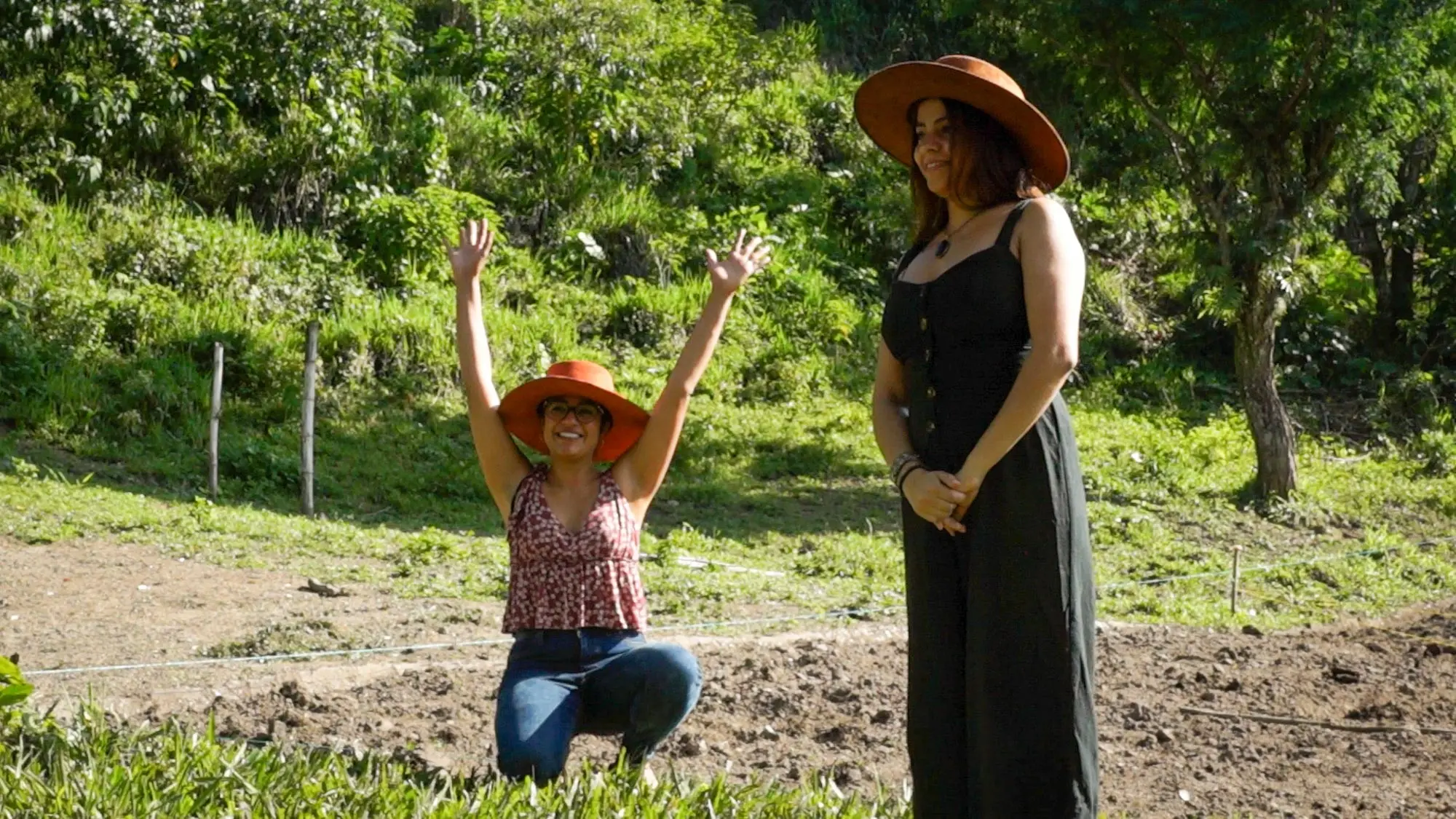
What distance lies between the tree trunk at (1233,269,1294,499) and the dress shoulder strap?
9.41 m

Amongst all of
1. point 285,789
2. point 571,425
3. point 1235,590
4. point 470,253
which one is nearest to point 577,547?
point 571,425

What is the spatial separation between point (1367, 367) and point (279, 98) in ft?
33.7

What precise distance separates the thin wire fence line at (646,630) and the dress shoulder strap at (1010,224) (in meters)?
3.69

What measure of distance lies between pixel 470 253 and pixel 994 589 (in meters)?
1.84

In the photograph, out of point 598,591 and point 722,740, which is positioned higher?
point 598,591

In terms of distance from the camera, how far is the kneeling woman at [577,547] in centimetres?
467

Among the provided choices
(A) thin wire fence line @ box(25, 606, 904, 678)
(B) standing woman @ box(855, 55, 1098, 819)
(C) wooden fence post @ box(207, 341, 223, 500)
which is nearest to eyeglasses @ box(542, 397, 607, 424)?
(B) standing woman @ box(855, 55, 1098, 819)

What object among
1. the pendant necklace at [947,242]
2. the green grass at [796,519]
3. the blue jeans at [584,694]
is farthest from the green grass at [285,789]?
the green grass at [796,519]

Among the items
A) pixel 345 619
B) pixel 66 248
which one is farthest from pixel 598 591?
pixel 66 248

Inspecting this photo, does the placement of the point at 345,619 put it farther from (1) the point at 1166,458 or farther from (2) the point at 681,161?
(2) the point at 681,161

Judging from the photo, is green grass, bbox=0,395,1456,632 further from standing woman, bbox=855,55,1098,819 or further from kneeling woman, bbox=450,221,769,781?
standing woman, bbox=855,55,1098,819

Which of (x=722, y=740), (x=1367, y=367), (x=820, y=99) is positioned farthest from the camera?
(x=820, y=99)

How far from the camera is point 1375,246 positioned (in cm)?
1755

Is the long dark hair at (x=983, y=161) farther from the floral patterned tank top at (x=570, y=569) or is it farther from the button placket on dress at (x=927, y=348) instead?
the floral patterned tank top at (x=570, y=569)
